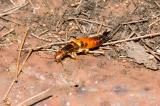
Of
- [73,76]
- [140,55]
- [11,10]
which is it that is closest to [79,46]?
[73,76]

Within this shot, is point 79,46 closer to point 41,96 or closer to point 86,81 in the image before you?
point 86,81

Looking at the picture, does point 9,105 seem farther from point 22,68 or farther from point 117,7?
point 117,7

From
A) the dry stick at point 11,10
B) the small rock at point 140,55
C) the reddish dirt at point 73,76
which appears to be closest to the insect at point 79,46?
the reddish dirt at point 73,76

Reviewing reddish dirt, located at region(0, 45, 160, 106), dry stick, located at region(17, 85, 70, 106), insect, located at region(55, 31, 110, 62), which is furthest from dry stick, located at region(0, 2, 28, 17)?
dry stick, located at region(17, 85, 70, 106)

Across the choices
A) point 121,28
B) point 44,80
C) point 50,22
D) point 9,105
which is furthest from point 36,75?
point 121,28

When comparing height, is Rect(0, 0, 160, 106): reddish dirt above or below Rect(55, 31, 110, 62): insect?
below

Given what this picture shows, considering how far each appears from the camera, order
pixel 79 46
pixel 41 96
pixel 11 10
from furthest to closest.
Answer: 1. pixel 11 10
2. pixel 79 46
3. pixel 41 96

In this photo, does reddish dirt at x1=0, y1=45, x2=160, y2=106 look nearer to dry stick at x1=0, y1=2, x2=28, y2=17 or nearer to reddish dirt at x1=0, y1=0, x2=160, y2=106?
reddish dirt at x1=0, y1=0, x2=160, y2=106
